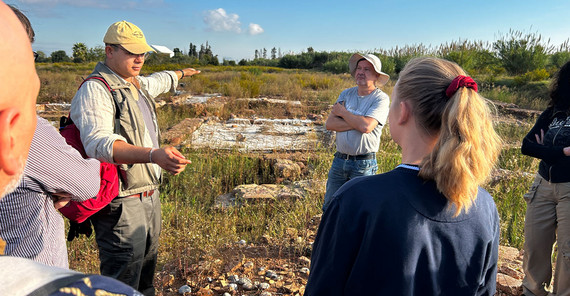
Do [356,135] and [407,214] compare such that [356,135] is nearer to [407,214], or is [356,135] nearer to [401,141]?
[401,141]

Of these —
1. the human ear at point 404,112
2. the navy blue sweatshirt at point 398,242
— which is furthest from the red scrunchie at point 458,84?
the navy blue sweatshirt at point 398,242

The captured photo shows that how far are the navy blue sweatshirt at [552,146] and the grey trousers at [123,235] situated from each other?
3067 mm

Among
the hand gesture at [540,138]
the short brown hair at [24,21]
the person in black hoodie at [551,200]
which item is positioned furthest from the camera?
the hand gesture at [540,138]

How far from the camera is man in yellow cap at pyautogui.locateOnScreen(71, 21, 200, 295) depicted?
2.14m

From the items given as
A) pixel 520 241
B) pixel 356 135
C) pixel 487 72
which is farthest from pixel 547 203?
pixel 487 72

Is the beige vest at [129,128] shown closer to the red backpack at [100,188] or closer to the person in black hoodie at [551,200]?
the red backpack at [100,188]

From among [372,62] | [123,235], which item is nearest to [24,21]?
[123,235]

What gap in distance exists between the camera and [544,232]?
9.76ft

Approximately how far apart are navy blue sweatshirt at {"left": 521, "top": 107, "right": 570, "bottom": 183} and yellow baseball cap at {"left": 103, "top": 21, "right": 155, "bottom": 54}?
3136 millimetres

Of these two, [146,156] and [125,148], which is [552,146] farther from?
[125,148]

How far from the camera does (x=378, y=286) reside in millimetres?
1229

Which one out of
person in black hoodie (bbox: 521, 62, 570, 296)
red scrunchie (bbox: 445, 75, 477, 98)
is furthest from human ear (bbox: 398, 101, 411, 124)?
person in black hoodie (bbox: 521, 62, 570, 296)

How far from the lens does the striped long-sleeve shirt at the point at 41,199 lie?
1.36 meters

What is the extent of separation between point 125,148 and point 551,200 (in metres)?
3.20
